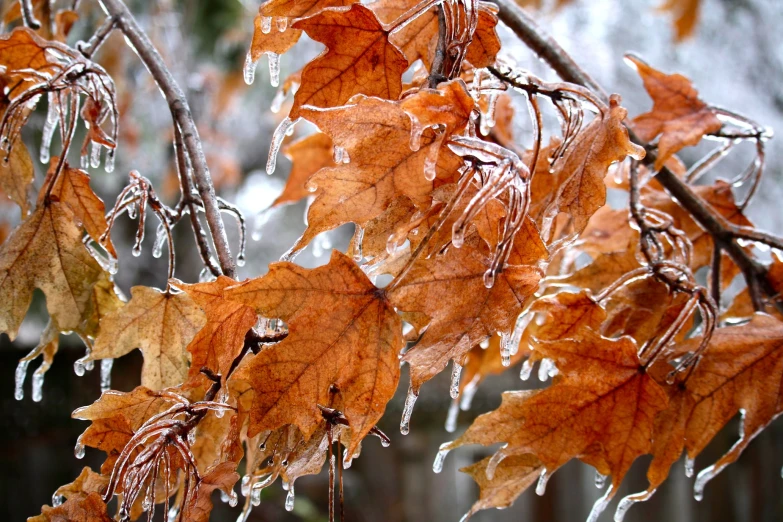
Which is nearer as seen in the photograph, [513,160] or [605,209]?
[513,160]

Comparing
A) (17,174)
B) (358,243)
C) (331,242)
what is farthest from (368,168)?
(331,242)

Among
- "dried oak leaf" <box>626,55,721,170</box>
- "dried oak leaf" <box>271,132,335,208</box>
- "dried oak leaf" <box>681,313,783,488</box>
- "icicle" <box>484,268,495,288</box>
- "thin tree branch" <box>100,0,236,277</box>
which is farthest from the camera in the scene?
"dried oak leaf" <box>271,132,335,208</box>

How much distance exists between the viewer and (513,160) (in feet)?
1.34

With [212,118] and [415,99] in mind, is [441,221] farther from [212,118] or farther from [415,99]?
[212,118]

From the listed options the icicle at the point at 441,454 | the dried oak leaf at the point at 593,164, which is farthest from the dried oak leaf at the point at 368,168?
the icicle at the point at 441,454

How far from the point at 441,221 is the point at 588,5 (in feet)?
12.3

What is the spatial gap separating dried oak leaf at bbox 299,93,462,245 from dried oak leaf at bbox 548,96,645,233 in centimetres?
14

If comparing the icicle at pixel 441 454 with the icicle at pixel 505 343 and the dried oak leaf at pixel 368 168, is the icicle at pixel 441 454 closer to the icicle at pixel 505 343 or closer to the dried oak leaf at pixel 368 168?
the icicle at pixel 505 343

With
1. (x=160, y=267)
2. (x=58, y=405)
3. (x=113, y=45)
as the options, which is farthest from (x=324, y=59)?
(x=160, y=267)

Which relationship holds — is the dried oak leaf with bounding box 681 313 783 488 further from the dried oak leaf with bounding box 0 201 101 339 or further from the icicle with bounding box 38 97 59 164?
the icicle with bounding box 38 97 59 164

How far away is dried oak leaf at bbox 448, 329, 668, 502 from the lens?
60 centimetres

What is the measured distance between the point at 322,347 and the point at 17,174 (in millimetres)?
435

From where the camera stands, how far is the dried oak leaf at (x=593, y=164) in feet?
1.80

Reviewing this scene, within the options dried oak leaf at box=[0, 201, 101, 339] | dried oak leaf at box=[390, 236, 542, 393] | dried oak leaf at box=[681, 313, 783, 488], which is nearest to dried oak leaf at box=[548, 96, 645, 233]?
dried oak leaf at box=[390, 236, 542, 393]
